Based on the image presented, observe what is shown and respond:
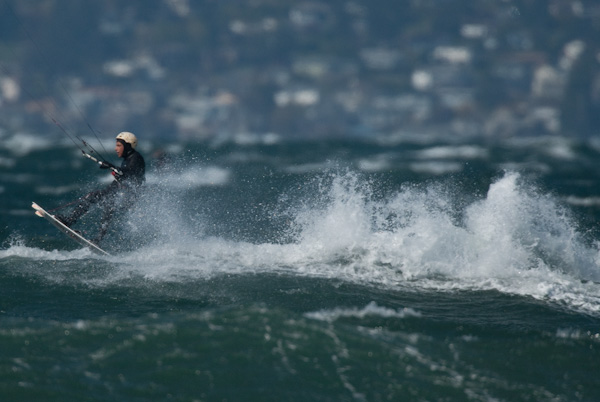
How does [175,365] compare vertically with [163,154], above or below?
below

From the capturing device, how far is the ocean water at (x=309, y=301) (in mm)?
10156

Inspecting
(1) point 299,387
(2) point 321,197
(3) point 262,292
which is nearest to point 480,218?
(2) point 321,197

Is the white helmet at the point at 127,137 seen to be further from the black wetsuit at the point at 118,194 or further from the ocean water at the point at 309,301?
the ocean water at the point at 309,301

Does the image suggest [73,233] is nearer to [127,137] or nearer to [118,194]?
[118,194]

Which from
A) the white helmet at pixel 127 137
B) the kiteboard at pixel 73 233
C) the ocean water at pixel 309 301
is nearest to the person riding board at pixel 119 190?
the white helmet at pixel 127 137

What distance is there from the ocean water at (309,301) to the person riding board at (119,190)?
0.74 metres

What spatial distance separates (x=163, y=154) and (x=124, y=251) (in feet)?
6.98

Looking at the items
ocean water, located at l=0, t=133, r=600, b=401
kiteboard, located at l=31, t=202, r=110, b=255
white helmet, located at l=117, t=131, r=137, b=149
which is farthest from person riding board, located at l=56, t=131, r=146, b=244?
ocean water, located at l=0, t=133, r=600, b=401

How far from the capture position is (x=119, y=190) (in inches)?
622

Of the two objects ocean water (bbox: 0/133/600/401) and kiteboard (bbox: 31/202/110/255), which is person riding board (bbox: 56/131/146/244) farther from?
ocean water (bbox: 0/133/600/401)

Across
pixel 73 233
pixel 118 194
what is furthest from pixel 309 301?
pixel 73 233

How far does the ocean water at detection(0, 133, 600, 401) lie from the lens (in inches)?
400

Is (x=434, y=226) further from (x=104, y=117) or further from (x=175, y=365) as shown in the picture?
(x=104, y=117)

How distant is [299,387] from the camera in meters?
10.1
